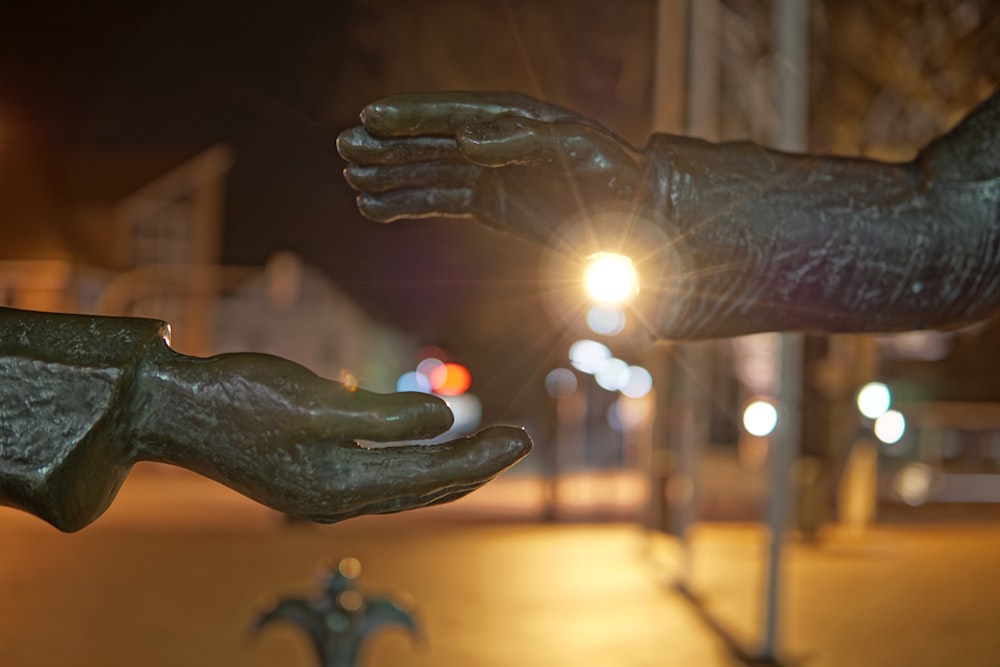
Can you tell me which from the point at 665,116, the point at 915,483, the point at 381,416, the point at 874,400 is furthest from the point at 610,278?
the point at 915,483

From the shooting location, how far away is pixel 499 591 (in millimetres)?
9305

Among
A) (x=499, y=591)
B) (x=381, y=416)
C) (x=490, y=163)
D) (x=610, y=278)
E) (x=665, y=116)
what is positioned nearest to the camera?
(x=381, y=416)

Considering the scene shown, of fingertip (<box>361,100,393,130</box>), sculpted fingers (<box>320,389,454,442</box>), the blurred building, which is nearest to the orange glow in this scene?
the blurred building

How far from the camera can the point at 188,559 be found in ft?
36.7

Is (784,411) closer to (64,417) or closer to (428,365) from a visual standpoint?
(64,417)

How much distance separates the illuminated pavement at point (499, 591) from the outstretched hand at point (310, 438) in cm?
542

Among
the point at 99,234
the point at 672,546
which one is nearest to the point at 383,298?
the point at 99,234

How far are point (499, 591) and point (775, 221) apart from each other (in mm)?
7518

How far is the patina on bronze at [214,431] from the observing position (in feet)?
5.60

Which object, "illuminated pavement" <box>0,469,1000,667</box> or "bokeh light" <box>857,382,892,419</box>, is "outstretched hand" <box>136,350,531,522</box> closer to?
"illuminated pavement" <box>0,469,1000,667</box>

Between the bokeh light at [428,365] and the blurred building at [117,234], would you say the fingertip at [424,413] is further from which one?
the blurred building at [117,234]

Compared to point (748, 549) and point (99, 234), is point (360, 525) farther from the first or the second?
point (99, 234)

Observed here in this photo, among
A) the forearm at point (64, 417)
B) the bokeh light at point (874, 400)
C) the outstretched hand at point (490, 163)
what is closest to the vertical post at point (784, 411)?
the outstretched hand at point (490, 163)

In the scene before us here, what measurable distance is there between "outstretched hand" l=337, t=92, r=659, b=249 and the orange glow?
1832 centimetres
